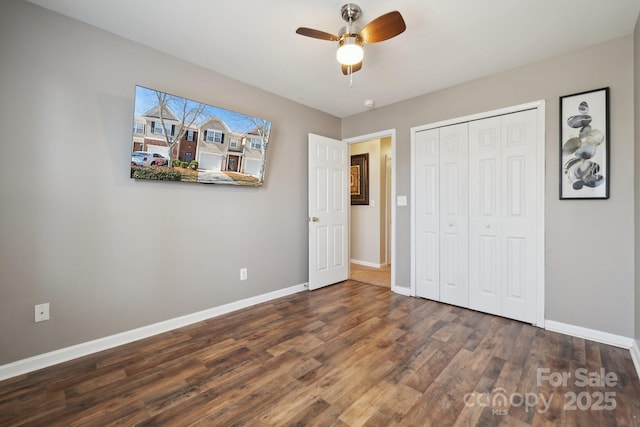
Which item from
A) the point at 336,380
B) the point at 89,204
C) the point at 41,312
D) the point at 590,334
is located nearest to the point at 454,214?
the point at 590,334

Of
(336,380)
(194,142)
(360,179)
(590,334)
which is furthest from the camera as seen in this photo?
(360,179)

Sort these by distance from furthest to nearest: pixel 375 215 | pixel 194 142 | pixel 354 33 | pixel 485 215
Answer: pixel 375 215, pixel 485 215, pixel 194 142, pixel 354 33

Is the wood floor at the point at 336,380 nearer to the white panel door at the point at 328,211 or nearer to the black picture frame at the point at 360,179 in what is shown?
the white panel door at the point at 328,211

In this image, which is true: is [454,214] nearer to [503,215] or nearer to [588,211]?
[503,215]

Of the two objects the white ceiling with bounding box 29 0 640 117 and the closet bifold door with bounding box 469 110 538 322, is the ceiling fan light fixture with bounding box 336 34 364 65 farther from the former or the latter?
the closet bifold door with bounding box 469 110 538 322

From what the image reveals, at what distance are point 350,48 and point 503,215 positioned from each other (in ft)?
7.30

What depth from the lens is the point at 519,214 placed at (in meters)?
2.72

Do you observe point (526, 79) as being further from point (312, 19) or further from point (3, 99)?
point (3, 99)

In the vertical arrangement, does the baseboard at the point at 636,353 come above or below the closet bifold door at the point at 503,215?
below

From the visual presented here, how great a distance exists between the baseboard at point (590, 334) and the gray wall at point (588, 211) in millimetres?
43

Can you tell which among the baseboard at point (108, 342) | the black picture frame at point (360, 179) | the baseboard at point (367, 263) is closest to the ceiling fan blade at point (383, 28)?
the baseboard at point (108, 342)

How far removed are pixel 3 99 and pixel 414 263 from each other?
3.96m

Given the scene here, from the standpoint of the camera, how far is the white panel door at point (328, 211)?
12.2 ft

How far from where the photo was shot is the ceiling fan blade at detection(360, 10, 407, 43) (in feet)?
5.69
